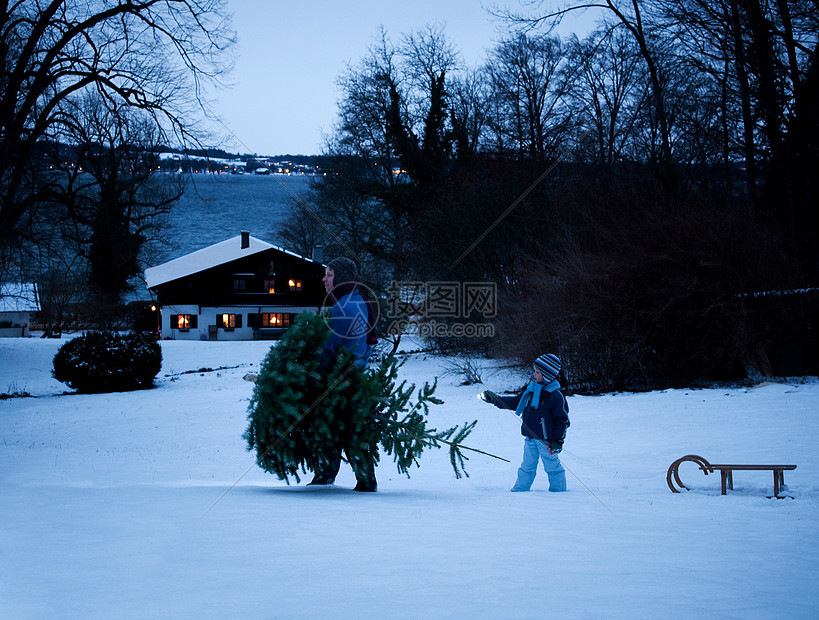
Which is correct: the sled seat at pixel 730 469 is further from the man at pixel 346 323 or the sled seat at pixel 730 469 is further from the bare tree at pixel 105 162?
the bare tree at pixel 105 162

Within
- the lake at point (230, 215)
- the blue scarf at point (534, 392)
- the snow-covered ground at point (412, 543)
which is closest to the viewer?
the snow-covered ground at point (412, 543)

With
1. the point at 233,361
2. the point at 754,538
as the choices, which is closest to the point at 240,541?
the point at 754,538

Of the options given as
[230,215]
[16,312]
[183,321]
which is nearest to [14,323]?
[16,312]

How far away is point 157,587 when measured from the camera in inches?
140

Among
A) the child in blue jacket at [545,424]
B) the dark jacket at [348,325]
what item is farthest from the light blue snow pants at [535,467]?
the dark jacket at [348,325]

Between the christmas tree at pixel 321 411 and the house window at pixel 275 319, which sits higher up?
the house window at pixel 275 319

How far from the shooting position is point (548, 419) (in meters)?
8.37

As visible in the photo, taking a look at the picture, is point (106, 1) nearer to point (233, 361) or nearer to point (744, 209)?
point (233, 361)

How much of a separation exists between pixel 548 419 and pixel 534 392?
391 mm

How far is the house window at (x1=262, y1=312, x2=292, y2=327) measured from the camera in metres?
59.0

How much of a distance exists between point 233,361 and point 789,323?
80.1 feet

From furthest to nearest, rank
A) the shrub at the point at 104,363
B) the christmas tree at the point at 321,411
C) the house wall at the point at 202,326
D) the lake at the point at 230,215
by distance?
1. the lake at the point at 230,215
2. the house wall at the point at 202,326
3. the shrub at the point at 104,363
4. the christmas tree at the point at 321,411

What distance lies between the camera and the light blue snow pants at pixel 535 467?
8367 millimetres

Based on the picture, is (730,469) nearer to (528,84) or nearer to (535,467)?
(535,467)
